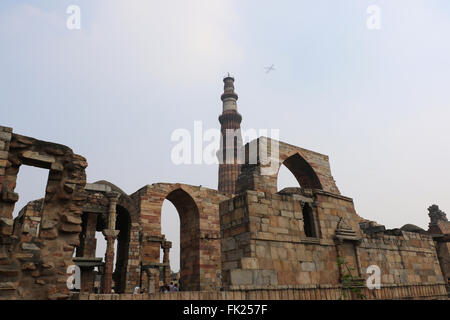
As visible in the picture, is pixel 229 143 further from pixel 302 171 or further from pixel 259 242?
pixel 259 242

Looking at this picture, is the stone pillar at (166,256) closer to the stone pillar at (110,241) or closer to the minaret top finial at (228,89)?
the stone pillar at (110,241)

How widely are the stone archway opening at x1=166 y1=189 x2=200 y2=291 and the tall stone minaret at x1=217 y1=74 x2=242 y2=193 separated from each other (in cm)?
1392

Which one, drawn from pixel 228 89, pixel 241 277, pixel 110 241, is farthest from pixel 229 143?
pixel 241 277

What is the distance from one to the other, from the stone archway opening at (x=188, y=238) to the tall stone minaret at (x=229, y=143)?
13920 mm

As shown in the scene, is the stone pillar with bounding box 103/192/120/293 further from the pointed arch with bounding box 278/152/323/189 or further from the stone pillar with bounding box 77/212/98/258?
the pointed arch with bounding box 278/152/323/189

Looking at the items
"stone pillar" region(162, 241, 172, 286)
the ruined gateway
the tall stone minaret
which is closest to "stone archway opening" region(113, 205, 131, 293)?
the ruined gateway

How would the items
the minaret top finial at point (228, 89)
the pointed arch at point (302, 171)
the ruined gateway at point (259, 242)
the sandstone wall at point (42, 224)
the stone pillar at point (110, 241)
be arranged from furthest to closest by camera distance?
the minaret top finial at point (228, 89), the stone pillar at point (110, 241), the pointed arch at point (302, 171), the ruined gateway at point (259, 242), the sandstone wall at point (42, 224)

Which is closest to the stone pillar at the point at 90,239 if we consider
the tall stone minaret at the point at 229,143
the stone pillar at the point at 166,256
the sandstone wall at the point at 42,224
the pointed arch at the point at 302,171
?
the stone pillar at the point at 166,256

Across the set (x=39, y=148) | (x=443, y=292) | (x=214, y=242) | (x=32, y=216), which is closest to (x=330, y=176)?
(x=443, y=292)

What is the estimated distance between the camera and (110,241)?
13141 millimetres

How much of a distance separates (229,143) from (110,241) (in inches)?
831

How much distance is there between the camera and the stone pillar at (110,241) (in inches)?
493

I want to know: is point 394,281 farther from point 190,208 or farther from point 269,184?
point 190,208
